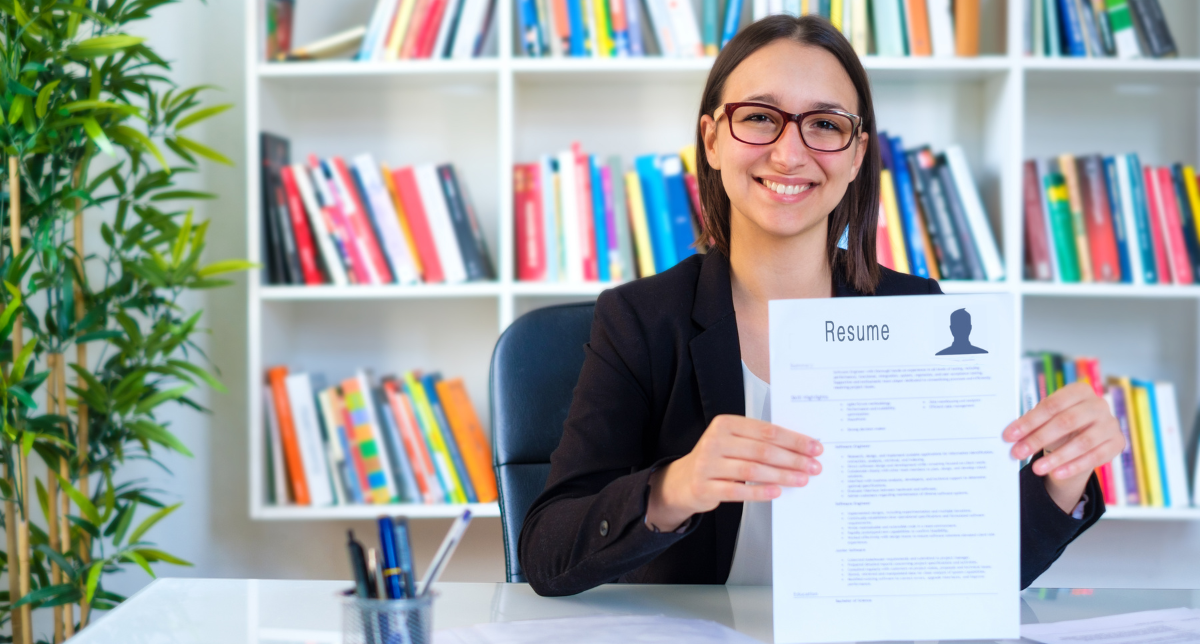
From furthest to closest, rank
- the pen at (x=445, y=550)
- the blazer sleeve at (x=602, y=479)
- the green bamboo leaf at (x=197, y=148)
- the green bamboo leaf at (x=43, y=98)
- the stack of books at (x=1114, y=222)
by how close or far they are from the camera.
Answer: the stack of books at (x=1114, y=222) < the green bamboo leaf at (x=197, y=148) < the green bamboo leaf at (x=43, y=98) < the blazer sleeve at (x=602, y=479) < the pen at (x=445, y=550)

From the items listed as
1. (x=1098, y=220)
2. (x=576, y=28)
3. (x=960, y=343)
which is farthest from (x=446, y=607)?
(x=1098, y=220)

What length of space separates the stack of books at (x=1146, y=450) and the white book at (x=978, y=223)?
258 mm

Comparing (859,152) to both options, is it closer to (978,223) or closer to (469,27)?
(978,223)

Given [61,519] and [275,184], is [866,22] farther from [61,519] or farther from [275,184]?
[61,519]

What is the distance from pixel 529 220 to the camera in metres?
2.07

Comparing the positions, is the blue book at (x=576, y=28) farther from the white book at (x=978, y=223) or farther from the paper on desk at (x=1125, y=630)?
the paper on desk at (x=1125, y=630)

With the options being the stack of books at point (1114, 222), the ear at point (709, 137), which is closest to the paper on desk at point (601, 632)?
the ear at point (709, 137)

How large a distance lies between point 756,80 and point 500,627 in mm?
713

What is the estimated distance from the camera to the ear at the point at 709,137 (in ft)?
4.12

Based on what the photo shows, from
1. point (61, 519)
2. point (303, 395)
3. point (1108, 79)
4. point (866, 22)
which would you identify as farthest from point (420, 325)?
point (1108, 79)

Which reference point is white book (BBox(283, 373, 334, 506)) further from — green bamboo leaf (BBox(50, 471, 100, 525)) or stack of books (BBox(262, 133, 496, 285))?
green bamboo leaf (BBox(50, 471, 100, 525))

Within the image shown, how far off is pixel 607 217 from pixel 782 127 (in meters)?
0.97

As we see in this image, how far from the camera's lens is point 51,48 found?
5.74 ft

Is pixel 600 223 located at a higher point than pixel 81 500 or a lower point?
higher
